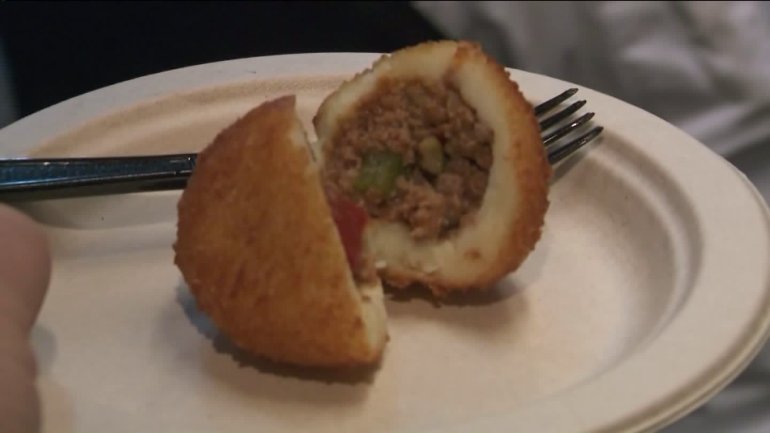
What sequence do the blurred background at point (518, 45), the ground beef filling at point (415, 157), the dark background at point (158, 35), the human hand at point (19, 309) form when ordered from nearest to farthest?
the human hand at point (19, 309) < the ground beef filling at point (415, 157) < the blurred background at point (518, 45) < the dark background at point (158, 35)

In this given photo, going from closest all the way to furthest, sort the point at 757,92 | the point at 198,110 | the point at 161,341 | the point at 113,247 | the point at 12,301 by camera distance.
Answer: the point at 12,301 < the point at 161,341 < the point at 113,247 < the point at 198,110 < the point at 757,92

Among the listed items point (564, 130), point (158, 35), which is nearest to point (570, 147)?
point (564, 130)

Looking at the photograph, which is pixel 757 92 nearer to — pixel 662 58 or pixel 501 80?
pixel 662 58

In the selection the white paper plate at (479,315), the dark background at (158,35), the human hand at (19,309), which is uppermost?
the human hand at (19,309)

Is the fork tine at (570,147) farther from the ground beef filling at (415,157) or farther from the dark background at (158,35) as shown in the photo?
the dark background at (158,35)

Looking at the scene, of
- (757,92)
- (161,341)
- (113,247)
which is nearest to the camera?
(161,341)

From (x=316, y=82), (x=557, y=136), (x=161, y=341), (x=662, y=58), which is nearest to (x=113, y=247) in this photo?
(x=161, y=341)

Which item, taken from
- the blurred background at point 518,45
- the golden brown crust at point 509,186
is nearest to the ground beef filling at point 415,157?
the golden brown crust at point 509,186
